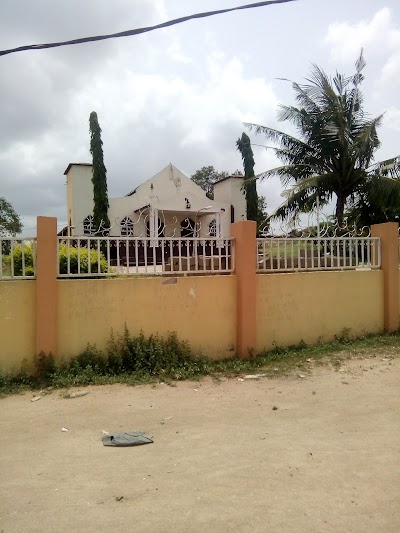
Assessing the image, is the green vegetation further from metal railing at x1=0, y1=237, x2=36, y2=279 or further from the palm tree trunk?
the palm tree trunk

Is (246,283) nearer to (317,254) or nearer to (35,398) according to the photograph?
(317,254)

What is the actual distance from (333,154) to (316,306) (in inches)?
254

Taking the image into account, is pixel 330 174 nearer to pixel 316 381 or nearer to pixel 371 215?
pixel 371 215

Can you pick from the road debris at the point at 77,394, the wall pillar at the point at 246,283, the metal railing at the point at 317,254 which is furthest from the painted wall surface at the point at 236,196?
the road debris at the point at 77,394

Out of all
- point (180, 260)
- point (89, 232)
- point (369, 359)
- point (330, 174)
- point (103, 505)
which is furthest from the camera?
point (330, 174)

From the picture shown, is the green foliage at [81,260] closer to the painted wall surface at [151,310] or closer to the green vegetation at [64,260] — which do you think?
the green vegetation at [64,260]

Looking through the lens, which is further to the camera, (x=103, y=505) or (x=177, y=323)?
(x=177, y=323)

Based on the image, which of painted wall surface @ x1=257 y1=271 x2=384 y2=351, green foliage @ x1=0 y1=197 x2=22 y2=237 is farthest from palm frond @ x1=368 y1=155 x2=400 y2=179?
green foliage @ x1=0 y1=197 x2=22 y2=237

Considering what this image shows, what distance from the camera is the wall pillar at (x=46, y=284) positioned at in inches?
189

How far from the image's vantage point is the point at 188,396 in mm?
4559

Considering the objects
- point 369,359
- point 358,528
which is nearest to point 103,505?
point 358,528

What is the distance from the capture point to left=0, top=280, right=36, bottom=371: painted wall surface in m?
4.75

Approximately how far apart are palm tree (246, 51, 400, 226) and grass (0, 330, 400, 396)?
20.8 feet

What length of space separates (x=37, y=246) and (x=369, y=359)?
15.5 ft
